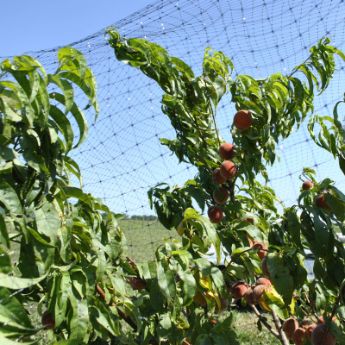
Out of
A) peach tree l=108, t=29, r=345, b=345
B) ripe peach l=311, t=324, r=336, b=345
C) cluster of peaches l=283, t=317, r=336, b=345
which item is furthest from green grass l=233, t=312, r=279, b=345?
ripe peach l=311, t=324, r=336, b=345

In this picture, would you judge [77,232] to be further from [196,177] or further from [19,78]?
[196,177]

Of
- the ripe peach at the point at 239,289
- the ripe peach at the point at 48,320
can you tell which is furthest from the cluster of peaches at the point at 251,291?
the ripe peach at the point at 48,320

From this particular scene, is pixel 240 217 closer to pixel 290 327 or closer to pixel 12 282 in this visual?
pixel 290 327

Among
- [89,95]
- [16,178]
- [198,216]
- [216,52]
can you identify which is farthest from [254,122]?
[16,178]

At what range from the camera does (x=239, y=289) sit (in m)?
1.83

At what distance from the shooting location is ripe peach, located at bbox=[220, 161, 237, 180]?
2.07 meters

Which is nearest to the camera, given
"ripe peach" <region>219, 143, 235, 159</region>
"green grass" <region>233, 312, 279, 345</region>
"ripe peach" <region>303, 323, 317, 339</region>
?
"ripe peach" <region>303, 323, 317, 339</region>

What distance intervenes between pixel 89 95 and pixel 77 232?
0.43m

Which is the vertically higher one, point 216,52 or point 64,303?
point 216,52

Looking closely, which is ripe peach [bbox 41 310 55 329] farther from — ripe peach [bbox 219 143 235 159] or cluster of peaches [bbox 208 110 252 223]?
ripe peach [bbox 219 143 235 159]

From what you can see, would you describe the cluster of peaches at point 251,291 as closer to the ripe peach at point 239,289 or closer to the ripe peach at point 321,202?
the ripe peach at point 239,289

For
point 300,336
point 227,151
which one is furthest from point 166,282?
point 227,151

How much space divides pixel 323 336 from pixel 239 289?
0.44 m

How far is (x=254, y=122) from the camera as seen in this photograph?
2.05 metres
